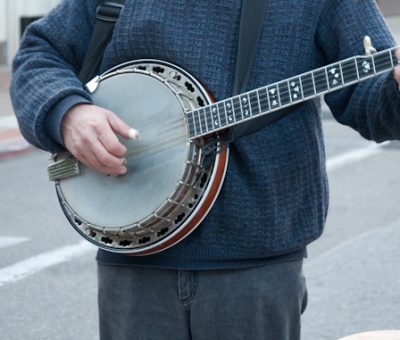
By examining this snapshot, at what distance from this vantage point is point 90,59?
2467 millimetres

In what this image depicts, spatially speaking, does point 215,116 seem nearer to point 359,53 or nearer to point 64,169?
point 359,53

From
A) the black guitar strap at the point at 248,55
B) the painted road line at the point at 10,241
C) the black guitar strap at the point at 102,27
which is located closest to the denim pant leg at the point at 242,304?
the black guitar strap at the point at 248,55

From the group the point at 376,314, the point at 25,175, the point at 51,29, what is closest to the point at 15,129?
the point at 25,175

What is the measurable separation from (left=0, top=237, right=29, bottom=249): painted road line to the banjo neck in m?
4.80

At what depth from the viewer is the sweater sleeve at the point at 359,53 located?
217cm

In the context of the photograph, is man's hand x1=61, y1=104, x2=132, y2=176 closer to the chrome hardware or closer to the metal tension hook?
the chrome hardware

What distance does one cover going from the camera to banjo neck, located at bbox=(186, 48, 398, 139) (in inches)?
82.7

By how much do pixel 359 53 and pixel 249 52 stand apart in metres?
0.23

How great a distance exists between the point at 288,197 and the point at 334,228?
522cm

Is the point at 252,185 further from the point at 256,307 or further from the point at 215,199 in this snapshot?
the point at 256,307

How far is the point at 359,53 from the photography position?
220 centimetres

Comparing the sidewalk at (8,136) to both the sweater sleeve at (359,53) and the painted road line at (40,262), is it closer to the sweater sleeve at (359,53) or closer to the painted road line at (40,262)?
the painted road line at (40,262)

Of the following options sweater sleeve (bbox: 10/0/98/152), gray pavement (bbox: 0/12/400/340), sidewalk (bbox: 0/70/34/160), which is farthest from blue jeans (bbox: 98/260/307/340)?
sidewalk (bbox: 0/70/34/160)

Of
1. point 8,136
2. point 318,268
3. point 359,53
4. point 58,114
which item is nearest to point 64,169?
point 58,114
